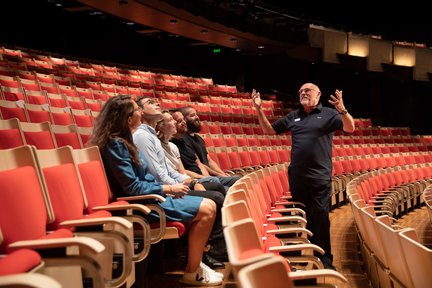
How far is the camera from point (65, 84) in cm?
238

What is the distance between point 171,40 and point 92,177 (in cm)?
445

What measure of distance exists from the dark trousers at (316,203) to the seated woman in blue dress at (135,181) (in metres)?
0.30

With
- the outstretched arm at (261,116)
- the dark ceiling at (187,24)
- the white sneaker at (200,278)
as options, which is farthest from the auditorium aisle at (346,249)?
the dark ceiling at (187,24)

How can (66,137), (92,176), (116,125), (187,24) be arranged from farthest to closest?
(187,24)
(66,137)
(116,125)
(92,176)

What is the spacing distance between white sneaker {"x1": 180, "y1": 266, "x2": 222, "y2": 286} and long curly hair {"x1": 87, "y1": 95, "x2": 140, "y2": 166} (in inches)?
9.0

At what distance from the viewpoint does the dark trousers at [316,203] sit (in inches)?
47.3

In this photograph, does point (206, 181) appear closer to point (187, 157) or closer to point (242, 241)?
point (187, 157)

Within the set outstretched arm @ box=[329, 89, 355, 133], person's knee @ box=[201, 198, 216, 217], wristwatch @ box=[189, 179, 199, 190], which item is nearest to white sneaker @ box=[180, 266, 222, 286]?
person's knee @ box=[201, 198, 216, 217]

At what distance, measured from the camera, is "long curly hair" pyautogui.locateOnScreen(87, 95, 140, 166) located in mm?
946

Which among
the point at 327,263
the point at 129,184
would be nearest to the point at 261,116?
the point at 327,263

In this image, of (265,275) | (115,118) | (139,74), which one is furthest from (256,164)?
(139,74)

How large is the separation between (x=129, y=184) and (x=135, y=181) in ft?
0.04

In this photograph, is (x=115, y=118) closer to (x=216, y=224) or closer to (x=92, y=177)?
(x=92, y=177)

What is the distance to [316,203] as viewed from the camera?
1.23m
